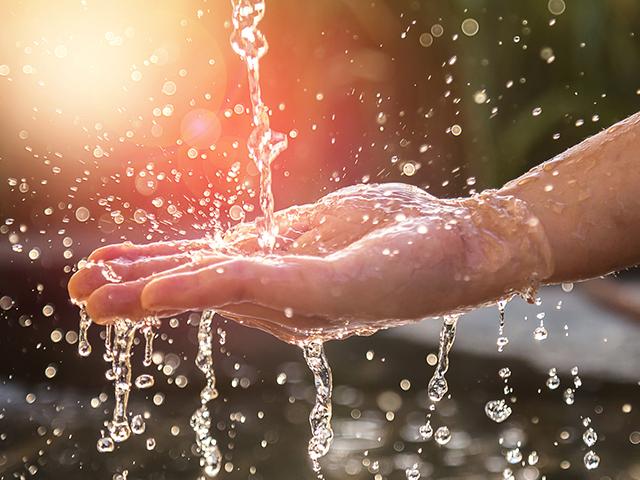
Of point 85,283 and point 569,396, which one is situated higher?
point 85,283

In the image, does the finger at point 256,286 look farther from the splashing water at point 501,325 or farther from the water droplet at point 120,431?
the water droplet at point 120,431

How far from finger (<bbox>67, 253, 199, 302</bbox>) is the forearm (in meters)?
0.59

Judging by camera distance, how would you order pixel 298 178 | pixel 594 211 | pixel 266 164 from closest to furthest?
1. pixel 594 211
2. pixel 266 164
3. pixel 298 178

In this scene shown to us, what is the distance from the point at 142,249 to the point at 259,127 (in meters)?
0.53

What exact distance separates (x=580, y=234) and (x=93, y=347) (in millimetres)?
2331

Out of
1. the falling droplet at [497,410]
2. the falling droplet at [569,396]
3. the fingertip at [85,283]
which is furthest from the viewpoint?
the falling droplet at [569,396]

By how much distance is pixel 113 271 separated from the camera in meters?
1.51

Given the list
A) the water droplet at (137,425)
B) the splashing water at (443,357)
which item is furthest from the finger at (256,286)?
the water droplet at (137,425)

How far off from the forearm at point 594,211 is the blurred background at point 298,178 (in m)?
1.06

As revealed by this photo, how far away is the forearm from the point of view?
5.16ft

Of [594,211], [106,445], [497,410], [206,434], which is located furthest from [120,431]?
[594,211]

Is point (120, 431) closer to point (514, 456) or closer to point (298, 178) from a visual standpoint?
point (514, 456)

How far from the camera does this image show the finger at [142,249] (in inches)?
61.5

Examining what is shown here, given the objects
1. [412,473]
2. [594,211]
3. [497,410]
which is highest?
[594,211]
